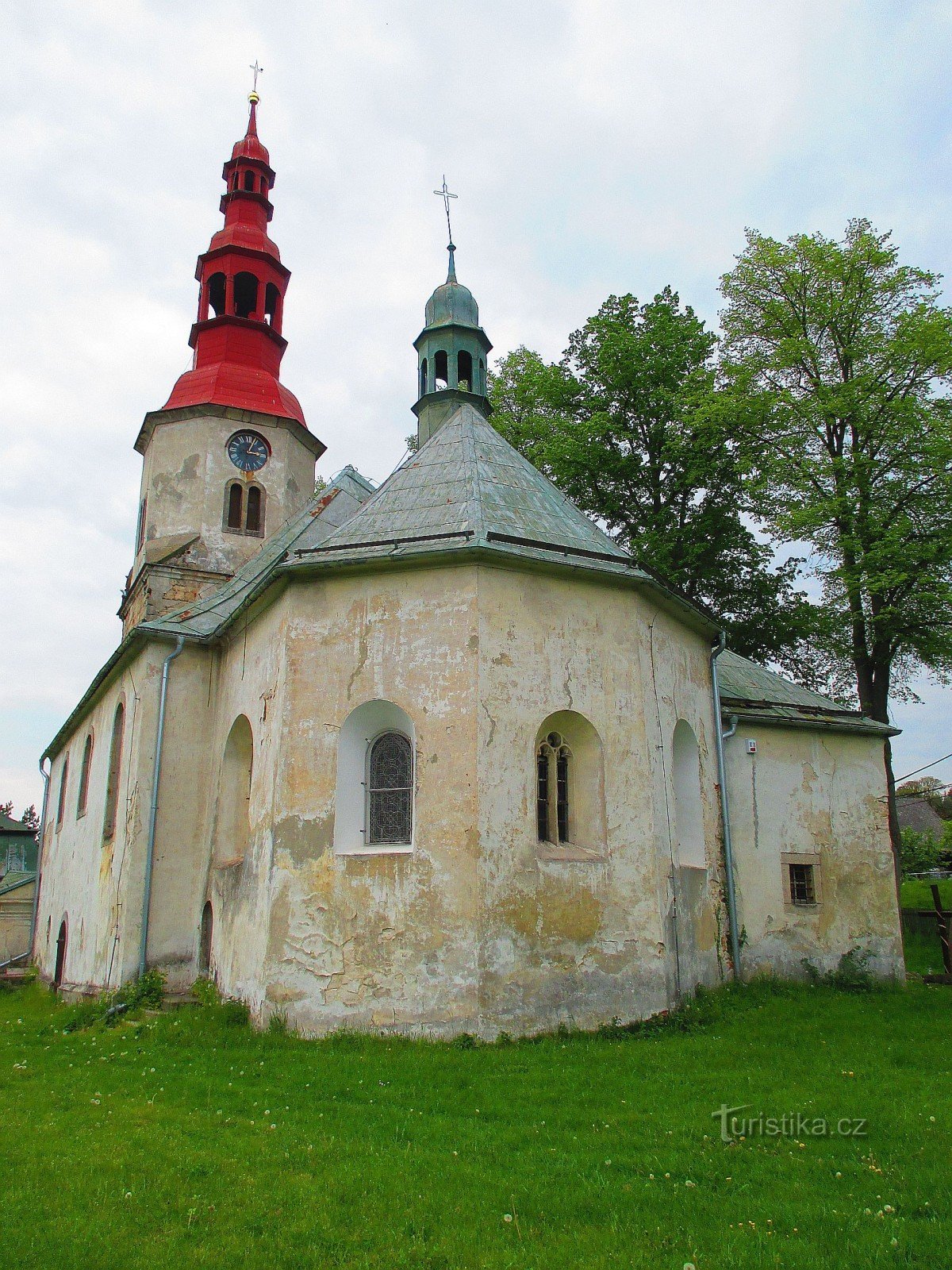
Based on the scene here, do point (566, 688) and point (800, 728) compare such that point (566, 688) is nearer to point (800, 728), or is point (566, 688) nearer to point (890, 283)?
point (800, 728)

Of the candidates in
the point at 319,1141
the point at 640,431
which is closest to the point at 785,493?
the point at 640,431

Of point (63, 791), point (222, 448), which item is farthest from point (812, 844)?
point (63, 791)

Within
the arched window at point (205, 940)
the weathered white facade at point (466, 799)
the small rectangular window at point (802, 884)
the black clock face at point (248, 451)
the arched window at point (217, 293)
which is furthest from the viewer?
the arched window at point (217, 293)

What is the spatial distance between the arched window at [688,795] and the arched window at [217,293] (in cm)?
1605

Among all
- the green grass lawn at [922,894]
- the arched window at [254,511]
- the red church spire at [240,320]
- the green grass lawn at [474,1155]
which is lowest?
the green grass lawn at [474,1155]

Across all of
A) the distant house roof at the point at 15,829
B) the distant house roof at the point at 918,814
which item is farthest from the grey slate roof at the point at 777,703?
the distant house roof at the point at 15,829

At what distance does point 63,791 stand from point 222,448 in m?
8.40

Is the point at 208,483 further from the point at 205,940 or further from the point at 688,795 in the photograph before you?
the point at 688,795

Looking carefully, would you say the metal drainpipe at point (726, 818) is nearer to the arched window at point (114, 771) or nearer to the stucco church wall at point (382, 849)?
the stucco church wall at point (382, 849)

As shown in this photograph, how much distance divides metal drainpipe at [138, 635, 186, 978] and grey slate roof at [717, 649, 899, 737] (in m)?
8.29

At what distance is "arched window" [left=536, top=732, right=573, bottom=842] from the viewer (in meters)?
10.9

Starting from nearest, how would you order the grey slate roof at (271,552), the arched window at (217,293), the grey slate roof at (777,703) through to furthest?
the grey slate roof at (777,703) → the grey slate roof at (271,552) → the arched window at (217,293)

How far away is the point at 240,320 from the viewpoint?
22.4 meters

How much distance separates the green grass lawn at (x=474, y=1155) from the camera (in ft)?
15.1
